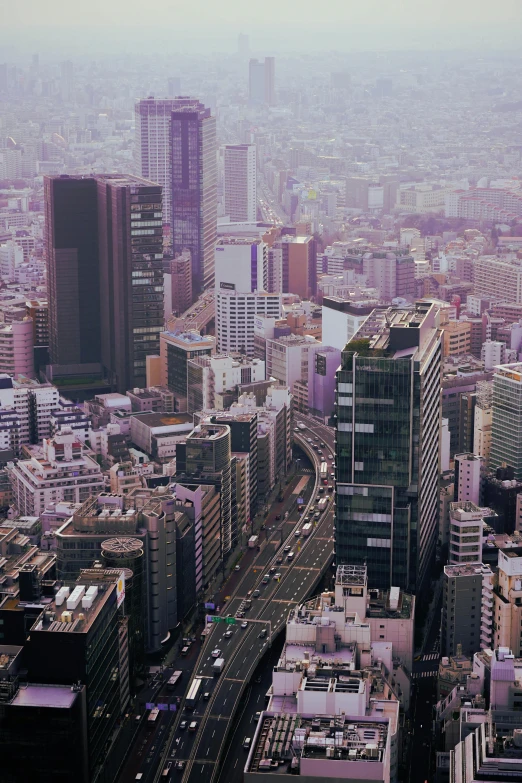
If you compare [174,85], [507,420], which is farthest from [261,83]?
[507,420]

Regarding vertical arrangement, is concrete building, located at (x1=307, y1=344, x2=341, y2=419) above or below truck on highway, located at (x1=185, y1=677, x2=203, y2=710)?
above

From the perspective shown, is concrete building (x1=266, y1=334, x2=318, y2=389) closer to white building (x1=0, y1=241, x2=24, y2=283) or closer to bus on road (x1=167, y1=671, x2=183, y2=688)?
bus on road (x1=167, y1=671, x2=183, y2=688)

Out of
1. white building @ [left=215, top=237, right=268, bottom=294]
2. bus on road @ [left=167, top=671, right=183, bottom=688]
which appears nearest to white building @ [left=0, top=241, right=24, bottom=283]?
white building @ [left=215, top=237, right=268, bottom=294]

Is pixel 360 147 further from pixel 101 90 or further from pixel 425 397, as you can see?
pixel 425 397

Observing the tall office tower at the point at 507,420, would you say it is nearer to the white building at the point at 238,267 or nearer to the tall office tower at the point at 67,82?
the white building at the point at 238,267

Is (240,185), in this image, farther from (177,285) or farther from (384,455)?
(384,455)
